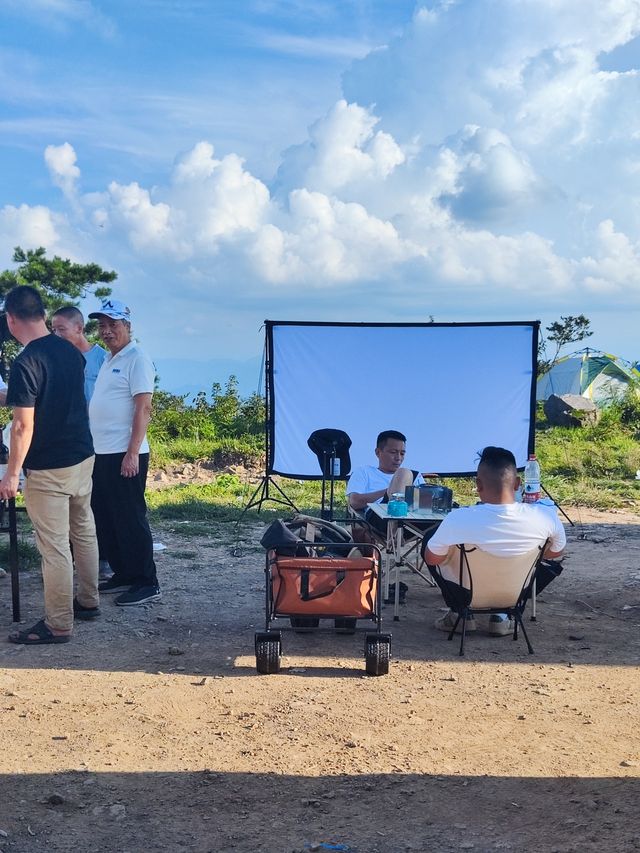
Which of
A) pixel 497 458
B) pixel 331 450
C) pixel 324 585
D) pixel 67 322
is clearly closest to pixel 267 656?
pixel 324 585

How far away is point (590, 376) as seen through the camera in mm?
19000

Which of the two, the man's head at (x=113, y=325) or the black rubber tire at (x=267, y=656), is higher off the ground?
the man's head at (x=113, y=325)

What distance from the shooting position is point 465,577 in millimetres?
4395

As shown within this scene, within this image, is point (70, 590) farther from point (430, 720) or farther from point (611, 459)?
point (611, 459)

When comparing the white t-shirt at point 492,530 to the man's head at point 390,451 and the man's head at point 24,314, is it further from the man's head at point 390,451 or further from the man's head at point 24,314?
the man's head at point 24,314

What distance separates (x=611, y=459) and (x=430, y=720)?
909 centimetres

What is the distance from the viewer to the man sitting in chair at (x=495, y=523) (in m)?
4.30

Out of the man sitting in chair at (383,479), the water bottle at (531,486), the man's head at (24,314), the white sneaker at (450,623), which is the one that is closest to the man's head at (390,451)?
the man sitting in chair at (383,479)

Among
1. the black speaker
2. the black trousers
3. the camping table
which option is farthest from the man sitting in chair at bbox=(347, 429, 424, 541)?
the black trousers

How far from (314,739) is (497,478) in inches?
62.6

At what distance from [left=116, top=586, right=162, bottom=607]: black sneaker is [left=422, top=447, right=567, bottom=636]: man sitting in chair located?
1.87 meters

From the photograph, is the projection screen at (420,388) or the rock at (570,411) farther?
the rock at (570,411)

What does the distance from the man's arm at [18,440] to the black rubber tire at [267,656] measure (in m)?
1.43

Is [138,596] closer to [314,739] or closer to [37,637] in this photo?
[37,637]
